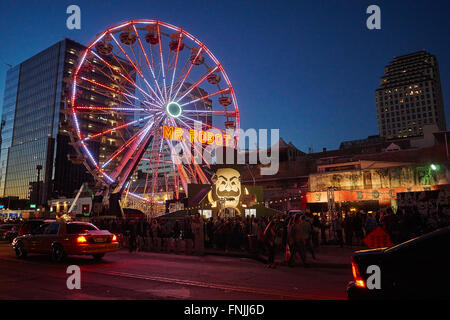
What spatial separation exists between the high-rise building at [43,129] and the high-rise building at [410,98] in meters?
105

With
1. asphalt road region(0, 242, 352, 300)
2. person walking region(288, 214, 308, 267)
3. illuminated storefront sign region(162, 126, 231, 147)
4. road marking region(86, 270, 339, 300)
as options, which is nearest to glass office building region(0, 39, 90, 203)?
illuminated storefront sign region(162, 126, 231, 147)

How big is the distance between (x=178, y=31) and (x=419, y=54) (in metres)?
144

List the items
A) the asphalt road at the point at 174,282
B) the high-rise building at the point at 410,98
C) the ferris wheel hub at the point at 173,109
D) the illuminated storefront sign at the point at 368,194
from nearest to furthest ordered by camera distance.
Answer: the asphalt road at the point at 174,282 < the ferris wheel hub at the point at 173,109 < the illuminated storefront sign at the point at 368,194 < the high-rise building at the point at 410,98

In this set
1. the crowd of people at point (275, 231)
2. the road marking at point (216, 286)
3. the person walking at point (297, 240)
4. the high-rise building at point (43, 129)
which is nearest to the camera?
the road marking at point (216, 286)

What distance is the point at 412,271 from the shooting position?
3.80 meters

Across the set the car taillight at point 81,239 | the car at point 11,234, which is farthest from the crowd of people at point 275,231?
the car at point 11,234

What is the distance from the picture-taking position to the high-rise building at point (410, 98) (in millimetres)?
129375

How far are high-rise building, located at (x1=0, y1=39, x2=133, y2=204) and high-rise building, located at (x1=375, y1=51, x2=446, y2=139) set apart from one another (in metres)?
105

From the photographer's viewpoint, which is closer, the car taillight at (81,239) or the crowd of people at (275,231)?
the crowd of people at (275,231)

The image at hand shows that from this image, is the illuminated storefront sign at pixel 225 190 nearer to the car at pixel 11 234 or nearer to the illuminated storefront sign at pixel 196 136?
the illuminated storefront sign at pixel 196 136

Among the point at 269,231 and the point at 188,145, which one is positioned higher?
the point at 188,145

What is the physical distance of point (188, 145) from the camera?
31.3m
